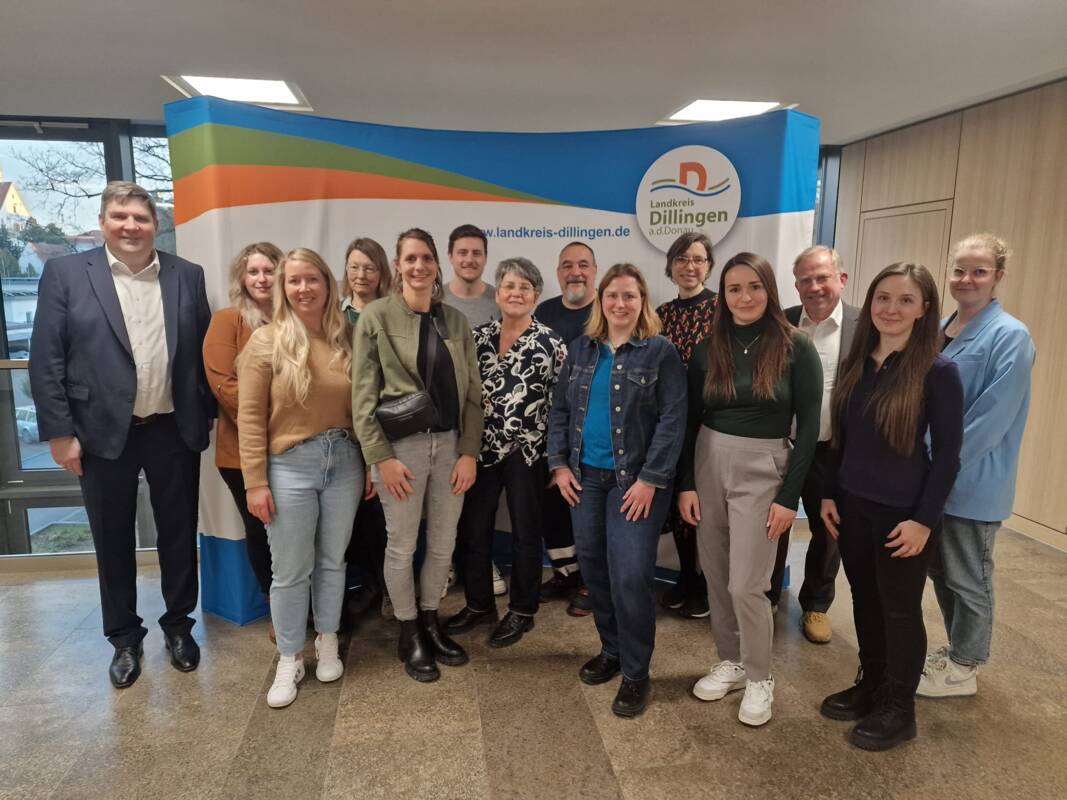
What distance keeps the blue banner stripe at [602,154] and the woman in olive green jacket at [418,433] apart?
38.0 inches

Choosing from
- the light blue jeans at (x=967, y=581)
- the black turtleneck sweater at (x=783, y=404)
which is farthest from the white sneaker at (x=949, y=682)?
the black turtleneck sweater at (x=783, y=404)

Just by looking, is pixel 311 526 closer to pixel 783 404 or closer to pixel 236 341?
pixel 236 341

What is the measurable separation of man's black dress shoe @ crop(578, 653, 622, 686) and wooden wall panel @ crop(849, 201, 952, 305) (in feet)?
13.4

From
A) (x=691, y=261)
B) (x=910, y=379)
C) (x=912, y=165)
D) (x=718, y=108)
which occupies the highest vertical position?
(x=718, y=108)

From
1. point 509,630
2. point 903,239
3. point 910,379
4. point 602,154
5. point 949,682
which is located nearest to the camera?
point 910,379

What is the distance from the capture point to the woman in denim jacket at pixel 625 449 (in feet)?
7.11

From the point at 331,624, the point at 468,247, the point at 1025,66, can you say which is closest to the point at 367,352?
the point at 468,247

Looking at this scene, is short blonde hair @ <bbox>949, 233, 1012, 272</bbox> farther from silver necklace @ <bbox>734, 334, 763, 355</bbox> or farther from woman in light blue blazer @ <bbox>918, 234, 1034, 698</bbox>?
silver necklace @ <bbox>734, 334, 763, 355</bbox>

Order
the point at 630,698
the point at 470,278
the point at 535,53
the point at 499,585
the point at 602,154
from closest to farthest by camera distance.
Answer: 1. the point at 630,698
2. the point at 470,278
3. the point at 602,154
4. the point at 499,585
5. the point at 535,53

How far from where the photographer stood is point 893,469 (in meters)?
1.96

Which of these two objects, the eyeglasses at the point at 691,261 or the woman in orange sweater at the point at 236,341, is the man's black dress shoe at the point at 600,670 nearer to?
the woman in orange sweater at the point at 236,341

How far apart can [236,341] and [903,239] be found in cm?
528

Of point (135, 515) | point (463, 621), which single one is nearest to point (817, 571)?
point (463, 621)

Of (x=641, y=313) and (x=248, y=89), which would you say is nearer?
(x=641, y=313)
